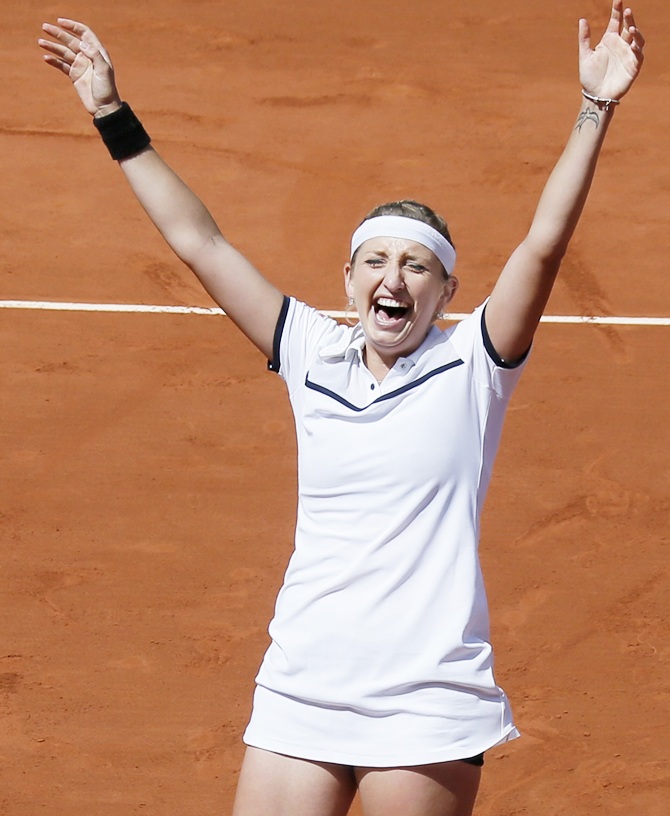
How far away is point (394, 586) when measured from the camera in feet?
10.2

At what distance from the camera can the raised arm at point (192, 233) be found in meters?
3.62

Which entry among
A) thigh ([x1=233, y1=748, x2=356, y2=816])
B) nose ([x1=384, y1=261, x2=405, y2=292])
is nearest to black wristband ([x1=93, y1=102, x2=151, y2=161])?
nose ([x1=384, y1=261, x2=405, y2=292])

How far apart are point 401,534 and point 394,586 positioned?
121 millimetres

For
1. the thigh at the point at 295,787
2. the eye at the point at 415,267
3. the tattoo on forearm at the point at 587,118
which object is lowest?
the thigh at the point at 295,787

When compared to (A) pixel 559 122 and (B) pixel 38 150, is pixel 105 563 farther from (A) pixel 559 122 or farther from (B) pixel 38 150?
(A) pixel 559 122

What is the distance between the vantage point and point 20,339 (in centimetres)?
879

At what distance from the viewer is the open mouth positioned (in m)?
3.40

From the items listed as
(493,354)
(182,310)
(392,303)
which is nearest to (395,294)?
(392,303)

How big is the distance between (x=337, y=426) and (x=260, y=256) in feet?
21.4

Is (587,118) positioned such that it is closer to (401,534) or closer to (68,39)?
(401,534)

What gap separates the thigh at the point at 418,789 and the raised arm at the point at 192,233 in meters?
1.17

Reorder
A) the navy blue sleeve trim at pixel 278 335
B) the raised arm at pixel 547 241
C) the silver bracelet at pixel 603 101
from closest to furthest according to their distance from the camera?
1. the raised arm at pixel 547 241
2. the silver bracelet at pixel 603 101
3. the navy blue sleeve trim at pixel 278 335

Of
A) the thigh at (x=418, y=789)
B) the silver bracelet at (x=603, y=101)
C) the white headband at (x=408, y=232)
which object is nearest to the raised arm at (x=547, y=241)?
the silver bracelet at (x=603, y=101)

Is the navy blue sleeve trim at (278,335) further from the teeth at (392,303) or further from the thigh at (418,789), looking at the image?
the thigh at (418,789)
